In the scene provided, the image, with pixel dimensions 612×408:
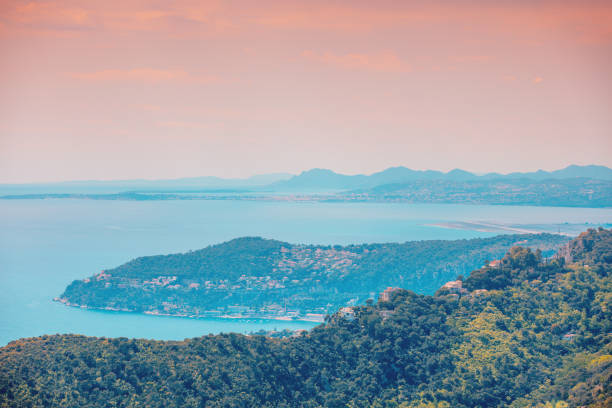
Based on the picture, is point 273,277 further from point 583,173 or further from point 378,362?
point 583,173

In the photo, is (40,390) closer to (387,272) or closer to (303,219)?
(387,272)

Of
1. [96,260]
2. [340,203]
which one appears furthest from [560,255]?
[340,203]

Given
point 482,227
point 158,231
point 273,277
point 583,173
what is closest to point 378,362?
point 273,277

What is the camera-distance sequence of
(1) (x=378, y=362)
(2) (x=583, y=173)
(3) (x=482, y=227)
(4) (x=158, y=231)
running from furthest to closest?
1. (2) (x=583, y=173)
2. (4) (x=158, y=231)
3. (3) (x=482, y=227)
4. (1) (x=378, y=362)

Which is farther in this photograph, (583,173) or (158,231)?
(583,173)

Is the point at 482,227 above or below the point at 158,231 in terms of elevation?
above

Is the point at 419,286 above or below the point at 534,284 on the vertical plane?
below

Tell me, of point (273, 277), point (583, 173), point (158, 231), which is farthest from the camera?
point (583, 173)

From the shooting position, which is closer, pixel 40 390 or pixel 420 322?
pixel 40 390
